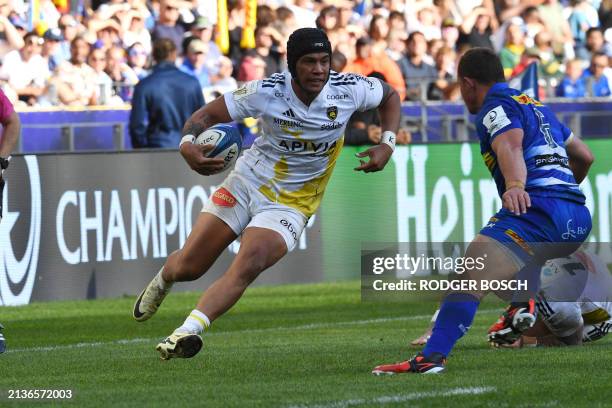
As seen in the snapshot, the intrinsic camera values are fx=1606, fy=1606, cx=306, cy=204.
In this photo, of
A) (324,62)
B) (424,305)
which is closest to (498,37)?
(424,305)

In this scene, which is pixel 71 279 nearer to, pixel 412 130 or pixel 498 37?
pixel 412 130

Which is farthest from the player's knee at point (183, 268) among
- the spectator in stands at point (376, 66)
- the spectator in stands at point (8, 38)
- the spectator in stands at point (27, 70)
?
the spectator in stands at point (8, 38)

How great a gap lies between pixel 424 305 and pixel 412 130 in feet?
18.2

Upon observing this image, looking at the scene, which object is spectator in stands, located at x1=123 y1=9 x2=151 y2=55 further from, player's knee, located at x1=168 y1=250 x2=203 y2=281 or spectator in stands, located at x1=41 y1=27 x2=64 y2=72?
player's knee, located at x1=168 y1=250 x2=203 y2=281

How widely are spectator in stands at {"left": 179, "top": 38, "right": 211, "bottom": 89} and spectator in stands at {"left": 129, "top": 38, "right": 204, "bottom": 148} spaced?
2.59 m


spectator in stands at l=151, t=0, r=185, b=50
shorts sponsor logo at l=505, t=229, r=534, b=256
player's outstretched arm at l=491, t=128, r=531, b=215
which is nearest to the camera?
player's outstretched arm at l=491, t=128, r=531, b=215

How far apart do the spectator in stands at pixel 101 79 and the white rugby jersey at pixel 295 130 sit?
8.96 metres

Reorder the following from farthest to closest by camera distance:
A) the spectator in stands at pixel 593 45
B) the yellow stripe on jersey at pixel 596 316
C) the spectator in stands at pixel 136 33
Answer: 1. the spectator in stands at pixel 593 45
2. the spectator in stands at pixel 136 33
3. the yellow stripe on jersey at pixel 596 316

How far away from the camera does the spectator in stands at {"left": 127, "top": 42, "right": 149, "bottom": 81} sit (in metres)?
21.1

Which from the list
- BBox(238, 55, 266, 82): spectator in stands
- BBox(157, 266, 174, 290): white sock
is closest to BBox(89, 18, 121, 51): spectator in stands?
BBox(238, 55, 266, 82): spectator in stands

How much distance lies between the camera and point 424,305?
1575 centimetres

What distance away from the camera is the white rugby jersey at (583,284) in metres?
11.2

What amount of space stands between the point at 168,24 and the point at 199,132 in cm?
1215

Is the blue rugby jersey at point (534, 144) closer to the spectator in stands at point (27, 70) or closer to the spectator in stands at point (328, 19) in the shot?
the spectator in stands at point (27, 70)
